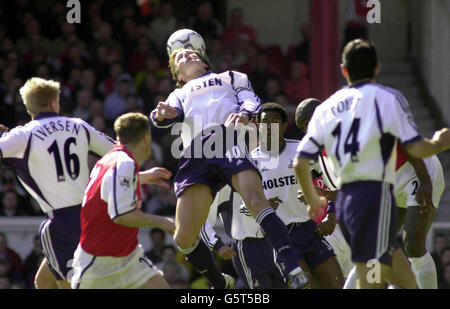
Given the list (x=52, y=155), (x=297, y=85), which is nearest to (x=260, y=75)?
(x=297, y=85)

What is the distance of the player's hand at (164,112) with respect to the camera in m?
7.84

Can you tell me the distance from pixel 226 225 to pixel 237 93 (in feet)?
5.48

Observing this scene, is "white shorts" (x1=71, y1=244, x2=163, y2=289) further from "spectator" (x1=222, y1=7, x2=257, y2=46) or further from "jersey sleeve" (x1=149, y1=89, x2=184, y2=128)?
"spectator" (x1=222, y1=7, x2=257, y2=46)

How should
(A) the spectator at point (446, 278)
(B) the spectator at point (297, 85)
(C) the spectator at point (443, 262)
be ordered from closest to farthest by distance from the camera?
(A) the spectator at point (446, 278), (C) the spectator at point (443, 262), (B) the spectator at point (297, 85)

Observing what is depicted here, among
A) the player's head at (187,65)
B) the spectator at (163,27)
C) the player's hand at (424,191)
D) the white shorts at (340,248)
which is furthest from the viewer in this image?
the spectator at (163,27)

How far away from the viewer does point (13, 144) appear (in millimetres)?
7793

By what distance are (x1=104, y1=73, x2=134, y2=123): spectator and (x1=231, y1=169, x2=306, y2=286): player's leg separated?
270 inches

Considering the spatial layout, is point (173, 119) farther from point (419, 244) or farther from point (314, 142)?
point (419, 244)

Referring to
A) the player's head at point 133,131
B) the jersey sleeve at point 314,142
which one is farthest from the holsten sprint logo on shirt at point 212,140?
the jersey sleeve at point 314,142

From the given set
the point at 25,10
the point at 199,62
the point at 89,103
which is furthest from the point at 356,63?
the point at 25,10

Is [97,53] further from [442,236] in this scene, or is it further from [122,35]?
[442,236]

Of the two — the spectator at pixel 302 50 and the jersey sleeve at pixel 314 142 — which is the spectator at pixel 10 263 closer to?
the spectator at pixel 302 50

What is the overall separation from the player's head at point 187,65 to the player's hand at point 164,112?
474 mm

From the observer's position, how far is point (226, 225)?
941cm
